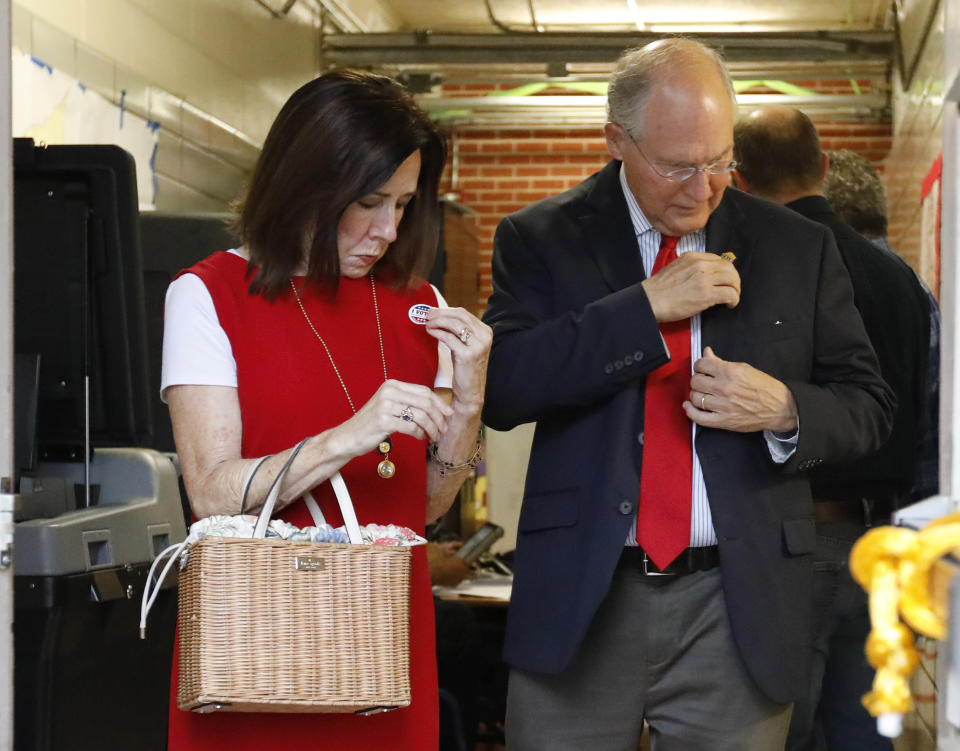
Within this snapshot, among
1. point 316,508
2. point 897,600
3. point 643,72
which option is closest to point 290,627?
point 316,508

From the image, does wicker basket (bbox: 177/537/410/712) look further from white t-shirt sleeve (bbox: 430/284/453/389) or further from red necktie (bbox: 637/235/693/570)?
red necktie (bbox: 637/235/693/570)

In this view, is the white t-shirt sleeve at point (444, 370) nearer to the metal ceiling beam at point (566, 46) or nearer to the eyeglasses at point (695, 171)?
the eyeglasses at point (695, 171)

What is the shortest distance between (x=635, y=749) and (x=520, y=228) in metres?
0.84

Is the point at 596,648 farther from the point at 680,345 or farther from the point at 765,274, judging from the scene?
the point at 765,274

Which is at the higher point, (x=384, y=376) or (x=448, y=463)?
(x=384, y=376)

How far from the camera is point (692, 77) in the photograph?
1953 millimetres

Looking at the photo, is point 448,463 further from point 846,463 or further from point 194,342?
point 846,463

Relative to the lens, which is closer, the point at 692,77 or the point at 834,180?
the point at 692,77

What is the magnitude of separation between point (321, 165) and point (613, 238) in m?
0.56

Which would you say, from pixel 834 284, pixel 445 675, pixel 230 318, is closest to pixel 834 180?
pixel 834 284

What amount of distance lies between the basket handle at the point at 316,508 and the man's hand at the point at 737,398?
1.88 ft

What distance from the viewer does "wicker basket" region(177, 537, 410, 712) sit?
1.39 metres

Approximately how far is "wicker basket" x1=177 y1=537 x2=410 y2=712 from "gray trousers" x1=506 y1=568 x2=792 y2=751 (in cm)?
50

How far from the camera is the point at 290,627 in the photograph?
A: 1.42 m
